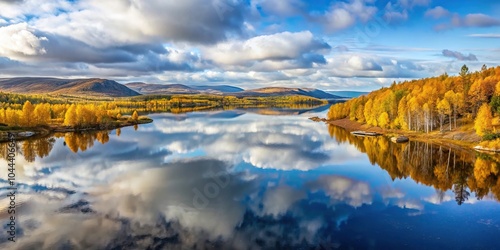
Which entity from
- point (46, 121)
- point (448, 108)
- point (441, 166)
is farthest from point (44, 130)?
point (448, 108)

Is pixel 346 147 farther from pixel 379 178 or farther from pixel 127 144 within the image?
pixel 127 144

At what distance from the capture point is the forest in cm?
6362

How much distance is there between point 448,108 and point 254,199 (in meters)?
61.4

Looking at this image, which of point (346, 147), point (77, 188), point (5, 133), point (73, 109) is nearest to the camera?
point (77, 188)

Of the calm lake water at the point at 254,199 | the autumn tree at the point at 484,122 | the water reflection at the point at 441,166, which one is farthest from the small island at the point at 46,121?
the autumn tree at the point at 484,122

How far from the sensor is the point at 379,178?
43531 mm

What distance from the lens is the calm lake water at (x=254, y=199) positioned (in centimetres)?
2420

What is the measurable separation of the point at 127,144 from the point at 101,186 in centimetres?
3375

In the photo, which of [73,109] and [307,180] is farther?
[73,109]

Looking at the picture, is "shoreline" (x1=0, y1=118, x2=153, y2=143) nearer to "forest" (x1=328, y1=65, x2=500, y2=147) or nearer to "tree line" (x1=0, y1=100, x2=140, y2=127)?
"tree line" (x1=0, y1=100, x2=140, y2=127)

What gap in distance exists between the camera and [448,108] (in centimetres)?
7462

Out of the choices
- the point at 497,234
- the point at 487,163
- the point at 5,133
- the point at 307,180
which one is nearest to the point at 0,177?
the point at 307,180

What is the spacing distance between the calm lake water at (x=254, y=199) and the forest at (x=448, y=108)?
11.6m

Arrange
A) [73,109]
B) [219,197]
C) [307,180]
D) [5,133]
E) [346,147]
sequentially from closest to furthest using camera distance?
1. [219,197]
2. [307,180]
3. [346,147]
4. [5,133]
5. [73,109]
